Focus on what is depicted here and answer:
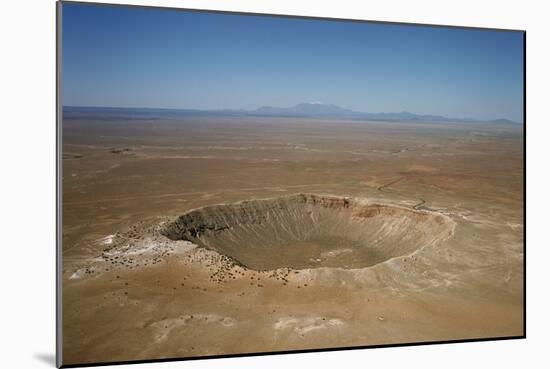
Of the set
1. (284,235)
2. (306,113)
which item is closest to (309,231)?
(284,235)

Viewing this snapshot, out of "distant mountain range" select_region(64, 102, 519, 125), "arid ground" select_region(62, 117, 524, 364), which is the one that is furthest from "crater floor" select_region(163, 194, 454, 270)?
"distant mountain range" select_region(64, 102, 519, 125)

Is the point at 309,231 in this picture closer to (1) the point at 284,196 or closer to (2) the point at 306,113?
(1) the point at 284,196

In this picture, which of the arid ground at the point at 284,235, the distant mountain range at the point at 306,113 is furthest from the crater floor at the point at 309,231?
the distant mountain range at the point at 306,113

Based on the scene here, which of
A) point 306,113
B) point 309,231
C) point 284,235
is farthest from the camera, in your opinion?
point 309,231

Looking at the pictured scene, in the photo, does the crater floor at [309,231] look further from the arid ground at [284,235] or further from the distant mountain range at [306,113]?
the distant mountain range at [306,113]

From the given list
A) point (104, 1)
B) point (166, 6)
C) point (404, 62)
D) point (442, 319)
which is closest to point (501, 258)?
point (442, 319)
